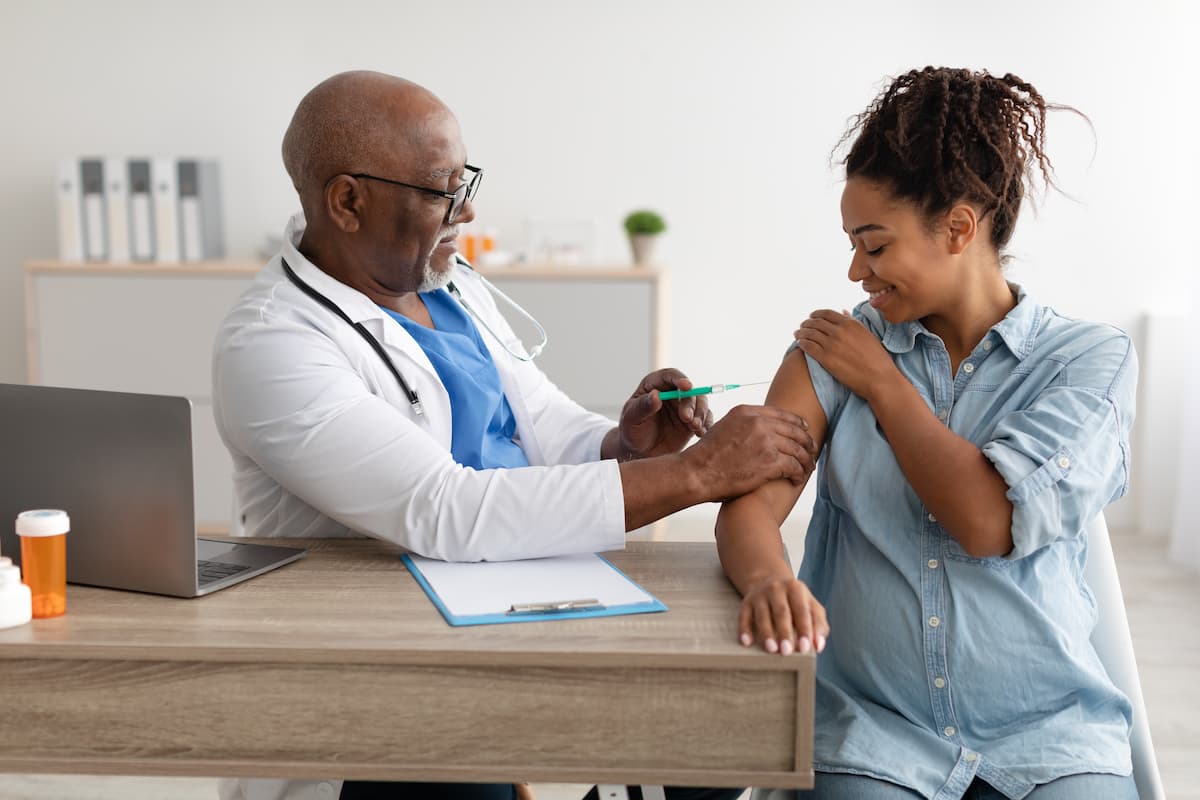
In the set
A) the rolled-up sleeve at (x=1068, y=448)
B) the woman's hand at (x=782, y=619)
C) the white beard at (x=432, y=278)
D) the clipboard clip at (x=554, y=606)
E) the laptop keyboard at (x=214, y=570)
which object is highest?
the white beard at (x=432, y=278)

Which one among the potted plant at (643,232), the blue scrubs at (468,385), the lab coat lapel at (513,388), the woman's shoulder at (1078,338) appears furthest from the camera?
the potted plant at (643,232)

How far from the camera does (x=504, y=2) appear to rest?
4324mm

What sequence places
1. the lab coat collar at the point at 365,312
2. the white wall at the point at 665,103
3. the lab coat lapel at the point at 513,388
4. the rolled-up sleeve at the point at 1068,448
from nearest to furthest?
the rolled-up sleeve at the point at 1068,448 < the lab coat collar at the point at 365,312 < the lab coat lapel at the point at 513,388 < the white wall at the point at 665,103

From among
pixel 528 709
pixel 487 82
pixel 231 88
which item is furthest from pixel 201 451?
pixel 528 709

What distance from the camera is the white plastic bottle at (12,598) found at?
3.84ft

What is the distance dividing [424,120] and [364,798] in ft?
3.01

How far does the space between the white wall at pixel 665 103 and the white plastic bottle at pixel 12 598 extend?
3.34m

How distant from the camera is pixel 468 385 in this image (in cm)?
177

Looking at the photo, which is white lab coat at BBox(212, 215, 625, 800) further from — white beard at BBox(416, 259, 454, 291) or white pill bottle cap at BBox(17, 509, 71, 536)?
white pill bottle cap at BBox(17, 509, 71, 536)

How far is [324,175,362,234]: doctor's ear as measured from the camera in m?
1.70

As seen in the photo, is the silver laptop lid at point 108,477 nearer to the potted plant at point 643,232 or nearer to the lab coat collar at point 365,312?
the lab coat collar at point 365,312

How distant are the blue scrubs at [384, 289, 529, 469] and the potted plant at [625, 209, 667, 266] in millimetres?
2205

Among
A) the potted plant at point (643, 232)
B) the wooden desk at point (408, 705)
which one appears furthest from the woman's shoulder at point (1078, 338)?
the potted plant at point (643, 232)

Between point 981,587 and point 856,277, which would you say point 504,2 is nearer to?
point 856,277
